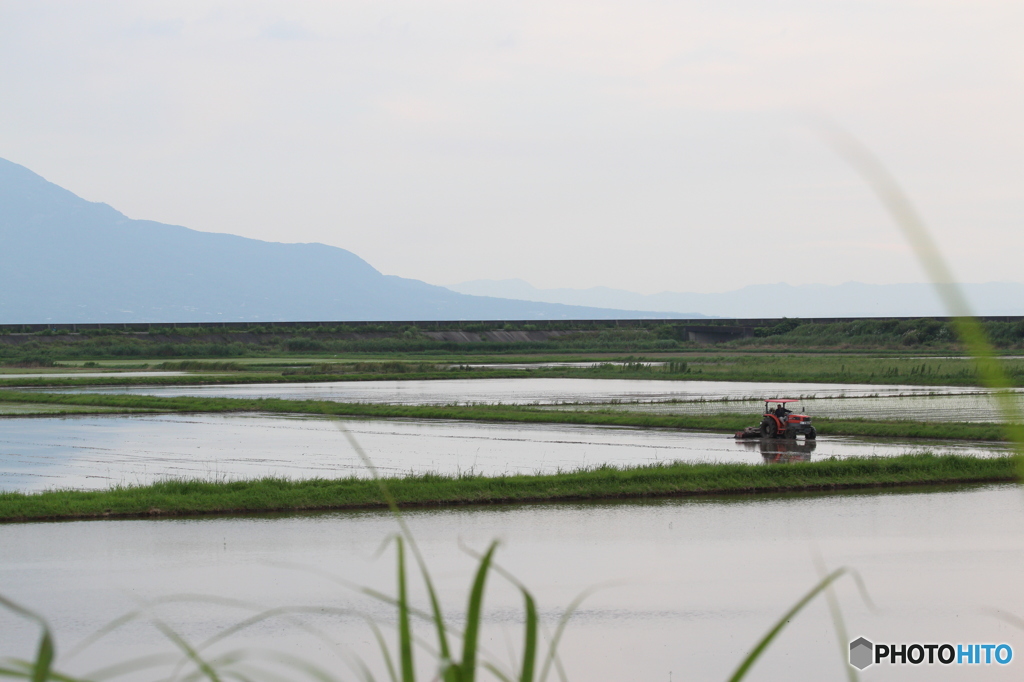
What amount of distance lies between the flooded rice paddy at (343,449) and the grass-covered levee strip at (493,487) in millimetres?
1743

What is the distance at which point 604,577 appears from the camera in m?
12.3

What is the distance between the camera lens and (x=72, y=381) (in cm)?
5534

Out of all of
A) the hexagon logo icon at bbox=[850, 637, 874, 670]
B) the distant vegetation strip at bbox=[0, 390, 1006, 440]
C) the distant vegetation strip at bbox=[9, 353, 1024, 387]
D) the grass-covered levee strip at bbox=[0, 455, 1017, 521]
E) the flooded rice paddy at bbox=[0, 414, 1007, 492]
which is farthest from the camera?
the distant vegetation strip at bbox=[9, 353, 1024, 387]

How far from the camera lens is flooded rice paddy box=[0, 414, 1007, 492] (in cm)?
2250

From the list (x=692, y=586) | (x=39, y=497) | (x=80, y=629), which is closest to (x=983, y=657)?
(x=692, y=586)

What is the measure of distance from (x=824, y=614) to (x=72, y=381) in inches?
1986

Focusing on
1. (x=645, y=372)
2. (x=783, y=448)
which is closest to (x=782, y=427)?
(x=783, y=448)

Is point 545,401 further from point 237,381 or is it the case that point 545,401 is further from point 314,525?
point 314,525

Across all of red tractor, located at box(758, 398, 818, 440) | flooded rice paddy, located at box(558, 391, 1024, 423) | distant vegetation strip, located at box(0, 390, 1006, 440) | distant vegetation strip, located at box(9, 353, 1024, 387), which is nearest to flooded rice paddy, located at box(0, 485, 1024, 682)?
red tractor, located at box(758, 398, 818, 440)

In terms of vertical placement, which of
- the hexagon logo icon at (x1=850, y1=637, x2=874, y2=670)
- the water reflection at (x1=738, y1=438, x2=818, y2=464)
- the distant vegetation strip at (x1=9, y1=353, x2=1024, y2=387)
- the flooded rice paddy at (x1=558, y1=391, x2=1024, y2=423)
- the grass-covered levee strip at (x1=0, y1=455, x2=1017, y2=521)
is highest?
the distant vegetation strip at (x1=9, y1=353, x2=1024, y2=387)

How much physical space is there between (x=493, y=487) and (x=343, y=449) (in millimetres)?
9406

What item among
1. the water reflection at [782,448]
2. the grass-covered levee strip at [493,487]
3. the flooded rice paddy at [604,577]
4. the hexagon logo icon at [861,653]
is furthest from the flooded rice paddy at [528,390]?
the hexagon logo icon at [861,653]

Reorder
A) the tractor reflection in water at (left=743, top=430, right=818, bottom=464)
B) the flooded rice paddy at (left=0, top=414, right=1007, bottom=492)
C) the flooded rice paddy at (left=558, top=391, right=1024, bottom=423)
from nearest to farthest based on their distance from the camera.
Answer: the flooded rice paddy at (left=0, top=414, right=1007, bottom=492), the tractor reflection in water at (left=743, top=430, right=818, bottom=464), the flooded rice paddy at (left=558, top=391, right=1024, bottom=423)

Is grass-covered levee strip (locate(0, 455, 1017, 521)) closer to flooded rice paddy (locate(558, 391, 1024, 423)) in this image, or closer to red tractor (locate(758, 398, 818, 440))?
red tractor (locate(758, 398, 818, 440))
